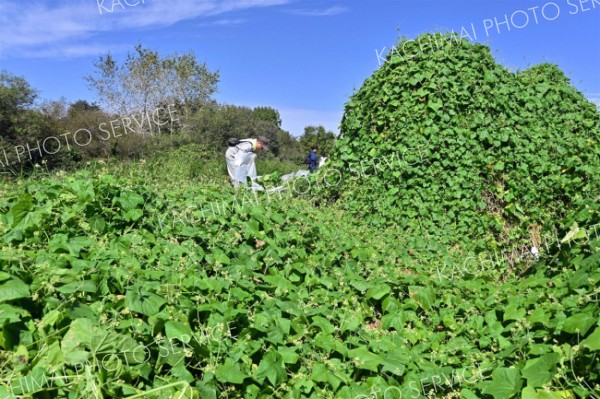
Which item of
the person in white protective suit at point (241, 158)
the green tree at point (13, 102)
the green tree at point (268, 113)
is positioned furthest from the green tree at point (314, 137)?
the person in white protective suit at point (241, 158)

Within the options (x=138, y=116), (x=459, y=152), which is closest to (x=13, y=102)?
(x=138, y=116)

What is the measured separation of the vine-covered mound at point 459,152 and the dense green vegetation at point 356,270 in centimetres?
2

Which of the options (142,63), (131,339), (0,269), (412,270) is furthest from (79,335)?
(142,63)

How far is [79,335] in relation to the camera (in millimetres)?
1943

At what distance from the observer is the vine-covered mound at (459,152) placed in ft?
19.6

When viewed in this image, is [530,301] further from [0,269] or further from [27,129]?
[27,129]

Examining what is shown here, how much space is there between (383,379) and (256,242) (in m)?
1.61

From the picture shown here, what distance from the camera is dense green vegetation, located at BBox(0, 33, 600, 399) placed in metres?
2.13

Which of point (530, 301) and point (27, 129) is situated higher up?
point (27, 129)

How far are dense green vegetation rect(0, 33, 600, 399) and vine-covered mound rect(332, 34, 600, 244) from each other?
2 cm

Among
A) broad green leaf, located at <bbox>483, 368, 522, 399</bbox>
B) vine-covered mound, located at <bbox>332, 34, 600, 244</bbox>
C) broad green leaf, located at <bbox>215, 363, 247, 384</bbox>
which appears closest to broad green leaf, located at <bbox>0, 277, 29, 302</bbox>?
broad green leaf, located at <bbox>215, 363, 247, 384</bbox>

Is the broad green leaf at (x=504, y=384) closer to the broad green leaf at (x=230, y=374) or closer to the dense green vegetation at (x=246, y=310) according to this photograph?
the dense green vegetation at (x=246, y=310)

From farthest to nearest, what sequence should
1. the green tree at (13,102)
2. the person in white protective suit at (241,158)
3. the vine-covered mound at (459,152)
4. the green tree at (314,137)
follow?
the green tree at (314,137), the green tree at (13,102), the person in white protective suit at (241,158), the vine-covered mound at (459,152)

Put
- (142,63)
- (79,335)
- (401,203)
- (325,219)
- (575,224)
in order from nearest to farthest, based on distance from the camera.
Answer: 1. (79,335)
2. (575,224)
3. (325,219)
4. (401,203)
5. (142,63)
